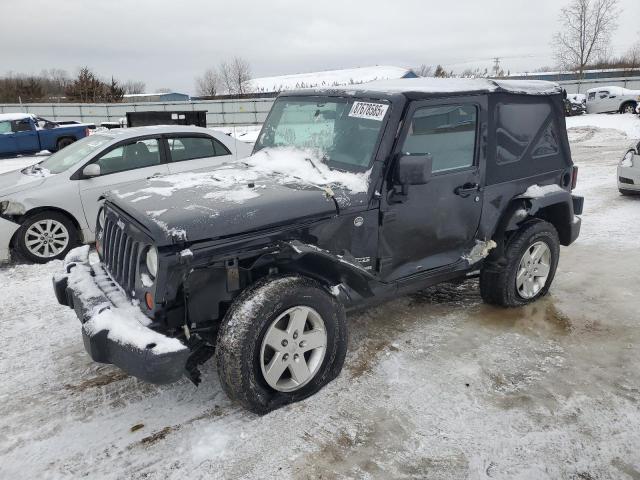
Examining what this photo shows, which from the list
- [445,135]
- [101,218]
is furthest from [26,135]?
[445,135]

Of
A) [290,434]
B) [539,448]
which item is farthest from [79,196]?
[539,448]

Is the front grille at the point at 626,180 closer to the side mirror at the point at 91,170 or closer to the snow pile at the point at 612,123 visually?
the side mirror at the point at 91,170

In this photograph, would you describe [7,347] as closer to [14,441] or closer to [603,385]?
[14,441]

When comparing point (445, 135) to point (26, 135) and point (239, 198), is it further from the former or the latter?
point (26, 135)

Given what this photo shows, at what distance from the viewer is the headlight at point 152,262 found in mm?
2921

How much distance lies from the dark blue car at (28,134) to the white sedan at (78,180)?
513 inches

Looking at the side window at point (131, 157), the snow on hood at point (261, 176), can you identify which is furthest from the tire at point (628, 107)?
the snow on hood at point (261, 176)

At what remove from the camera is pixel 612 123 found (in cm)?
2350

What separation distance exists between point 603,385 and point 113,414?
3378 mm

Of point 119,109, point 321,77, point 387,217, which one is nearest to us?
point 387,217

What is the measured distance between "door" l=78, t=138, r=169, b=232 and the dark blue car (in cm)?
1394

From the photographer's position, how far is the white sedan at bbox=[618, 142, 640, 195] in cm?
901

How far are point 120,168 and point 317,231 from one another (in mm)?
4458

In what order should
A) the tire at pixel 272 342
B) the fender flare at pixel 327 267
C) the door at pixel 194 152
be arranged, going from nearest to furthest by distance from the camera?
the tire at pixel 272 342 < the fender flare at pixel 327 267 < the door at pixel 194 152
